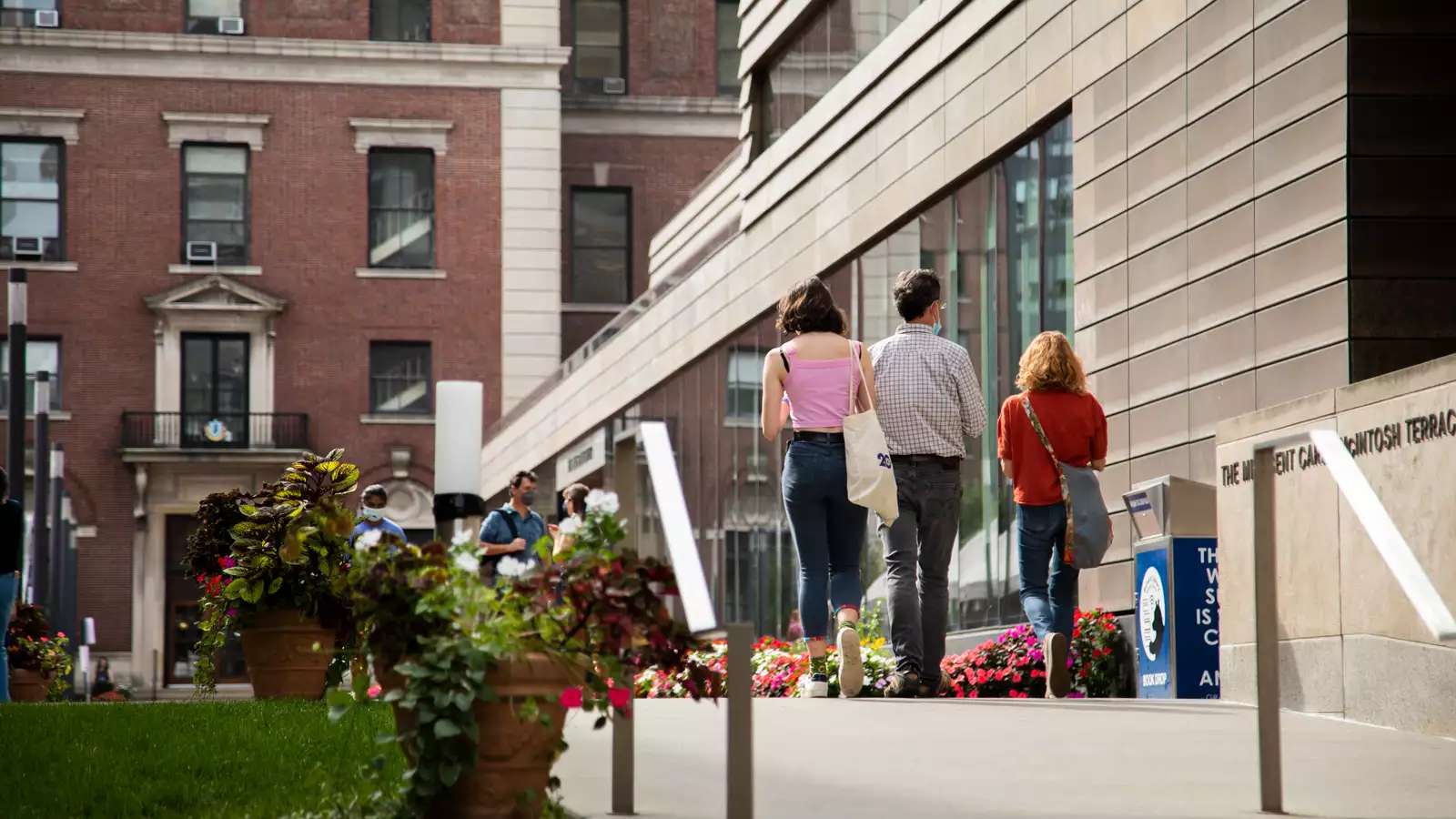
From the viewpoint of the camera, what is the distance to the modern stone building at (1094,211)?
11.3 metres

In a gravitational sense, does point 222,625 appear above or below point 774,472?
below

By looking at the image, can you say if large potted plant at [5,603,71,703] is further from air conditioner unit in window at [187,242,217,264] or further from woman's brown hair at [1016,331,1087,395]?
air conditioner unit in window at [187,242,217,264]

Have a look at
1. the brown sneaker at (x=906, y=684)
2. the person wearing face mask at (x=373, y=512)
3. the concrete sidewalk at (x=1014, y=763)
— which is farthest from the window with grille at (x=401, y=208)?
the concrete sidewalk at (x=1014, y=763)

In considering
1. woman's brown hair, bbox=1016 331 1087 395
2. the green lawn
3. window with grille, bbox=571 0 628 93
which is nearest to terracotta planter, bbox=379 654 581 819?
the green lawn

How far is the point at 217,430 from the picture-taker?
47.2m

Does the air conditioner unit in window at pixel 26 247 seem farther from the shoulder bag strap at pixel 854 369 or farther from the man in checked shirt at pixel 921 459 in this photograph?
the shoulder bag strap at pixel 854 369

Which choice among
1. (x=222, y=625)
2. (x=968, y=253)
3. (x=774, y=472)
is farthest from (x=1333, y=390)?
(x=774, y=472)

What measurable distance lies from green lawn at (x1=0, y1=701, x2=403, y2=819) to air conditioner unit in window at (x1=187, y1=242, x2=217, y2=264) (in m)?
38.8

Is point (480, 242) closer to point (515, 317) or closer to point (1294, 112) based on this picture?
point (515, 317)

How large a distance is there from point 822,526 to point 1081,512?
152cm

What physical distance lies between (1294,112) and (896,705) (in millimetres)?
4612

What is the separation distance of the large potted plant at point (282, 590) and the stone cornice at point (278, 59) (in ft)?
122

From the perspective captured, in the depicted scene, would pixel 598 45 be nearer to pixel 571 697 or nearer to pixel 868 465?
pixel 868 465

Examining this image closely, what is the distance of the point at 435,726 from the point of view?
532 centimetres
